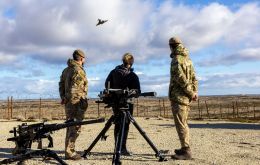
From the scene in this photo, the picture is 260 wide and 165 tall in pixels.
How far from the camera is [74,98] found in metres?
8.91

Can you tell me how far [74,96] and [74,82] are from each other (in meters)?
0.26

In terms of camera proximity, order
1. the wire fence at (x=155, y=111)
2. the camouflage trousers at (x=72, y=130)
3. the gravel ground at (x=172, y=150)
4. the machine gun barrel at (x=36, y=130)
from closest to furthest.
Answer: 1. the machine gun barrel at (x=36, y=130)
2. the gravel ground at (x=172, y=150)
3. the camouflage trousers at (x=72, y=130)
4. the wire fence at (x=155, y=111)

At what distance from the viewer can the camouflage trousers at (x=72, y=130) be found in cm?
884

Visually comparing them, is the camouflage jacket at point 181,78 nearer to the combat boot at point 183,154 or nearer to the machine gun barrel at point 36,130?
the combat boot at point 183,154

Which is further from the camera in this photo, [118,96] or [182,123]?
[182,123]

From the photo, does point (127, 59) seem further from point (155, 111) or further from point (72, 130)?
Answer: point (155, 111)

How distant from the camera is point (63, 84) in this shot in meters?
9.30

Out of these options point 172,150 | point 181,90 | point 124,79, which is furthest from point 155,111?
point 181,90

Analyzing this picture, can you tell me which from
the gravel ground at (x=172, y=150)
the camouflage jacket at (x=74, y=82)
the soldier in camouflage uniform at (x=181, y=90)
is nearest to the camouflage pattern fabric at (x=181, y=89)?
the soldier in camouflage uniform at (x=181, y=90)

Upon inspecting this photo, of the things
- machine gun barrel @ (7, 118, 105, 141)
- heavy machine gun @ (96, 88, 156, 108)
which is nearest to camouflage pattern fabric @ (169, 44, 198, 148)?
heavy machine gun @ (96, 88, 156, 108)

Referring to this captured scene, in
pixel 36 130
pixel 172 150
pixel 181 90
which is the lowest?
pixel 172 150

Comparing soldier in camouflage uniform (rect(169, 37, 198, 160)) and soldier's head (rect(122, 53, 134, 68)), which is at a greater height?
soldier's head (rect(122, 53, 134, 68))

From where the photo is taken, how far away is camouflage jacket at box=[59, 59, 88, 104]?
8.92m

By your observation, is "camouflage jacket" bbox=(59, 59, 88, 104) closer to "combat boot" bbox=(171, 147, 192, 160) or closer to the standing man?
the standing man
